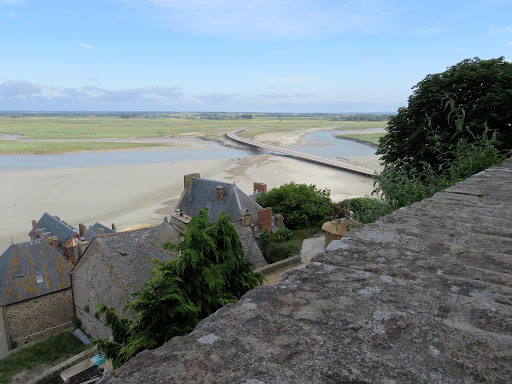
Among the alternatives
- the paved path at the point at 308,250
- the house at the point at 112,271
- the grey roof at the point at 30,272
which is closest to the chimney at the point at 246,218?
the paved path at the point at 308,250

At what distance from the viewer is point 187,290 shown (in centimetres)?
702

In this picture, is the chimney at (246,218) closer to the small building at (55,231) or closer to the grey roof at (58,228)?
the small building at (55,231)

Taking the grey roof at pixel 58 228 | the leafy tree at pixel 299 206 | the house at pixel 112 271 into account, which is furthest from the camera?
the leafy tree at pixel 299 206

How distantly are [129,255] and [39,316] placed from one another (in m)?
5.55

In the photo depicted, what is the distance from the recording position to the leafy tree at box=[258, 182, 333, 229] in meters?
21.4

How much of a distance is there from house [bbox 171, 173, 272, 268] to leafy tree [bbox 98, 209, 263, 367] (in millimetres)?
7924

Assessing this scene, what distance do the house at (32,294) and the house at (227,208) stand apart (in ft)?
Result: 19.5

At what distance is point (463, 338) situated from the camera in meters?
1.68

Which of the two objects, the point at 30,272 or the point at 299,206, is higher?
the point at 299,206

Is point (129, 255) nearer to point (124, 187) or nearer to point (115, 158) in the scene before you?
point (124, 187)

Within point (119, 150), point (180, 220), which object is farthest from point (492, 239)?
point (119, 150)

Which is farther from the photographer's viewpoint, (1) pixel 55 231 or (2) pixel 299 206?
(2) pixel 299 206

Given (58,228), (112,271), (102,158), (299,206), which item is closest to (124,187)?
(58,228)

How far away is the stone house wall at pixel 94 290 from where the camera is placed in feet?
43.6
